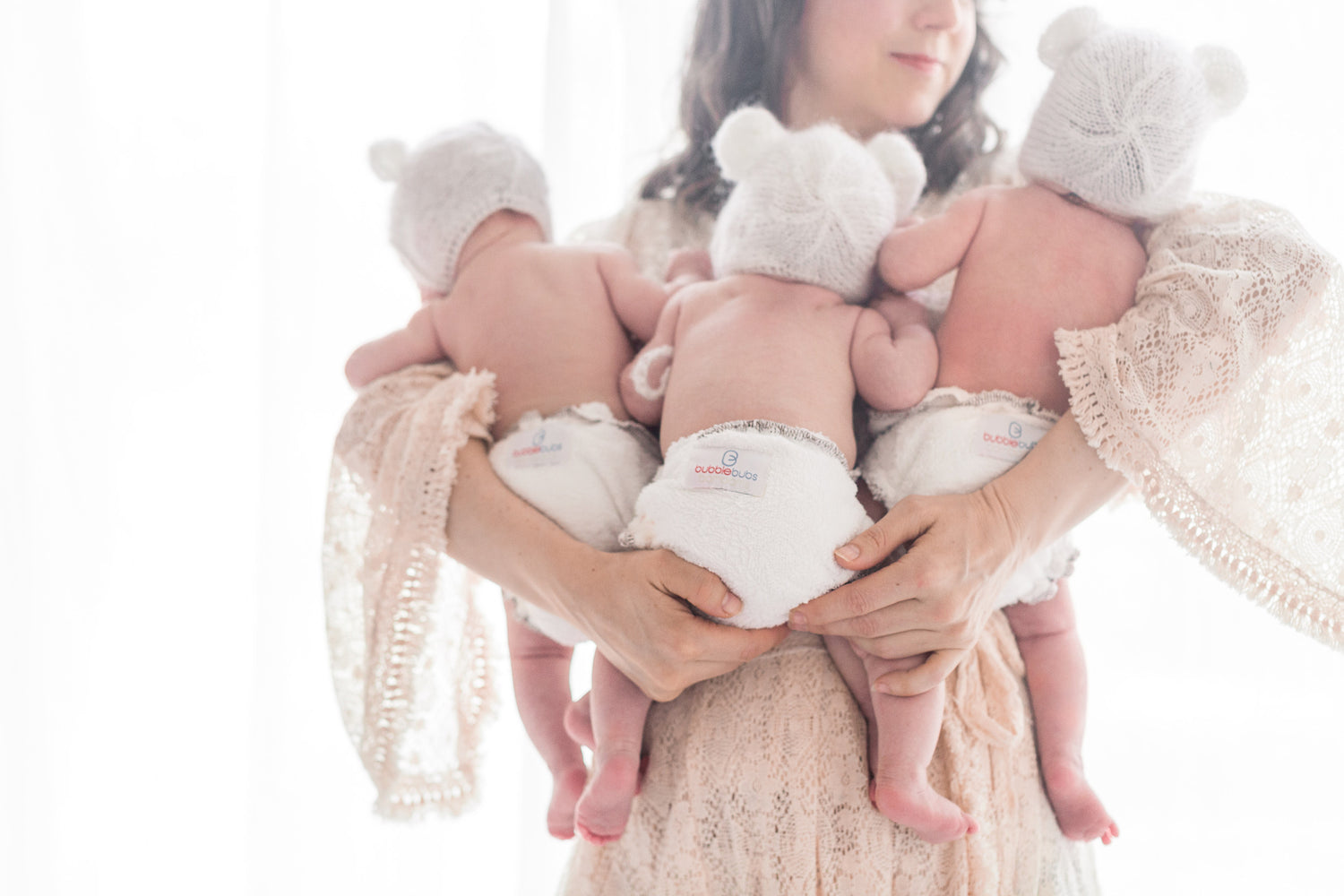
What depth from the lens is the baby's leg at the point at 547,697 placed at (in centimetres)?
108

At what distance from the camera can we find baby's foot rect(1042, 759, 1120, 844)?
0.93 m

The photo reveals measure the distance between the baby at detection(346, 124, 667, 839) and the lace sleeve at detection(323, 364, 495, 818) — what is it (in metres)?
0.04

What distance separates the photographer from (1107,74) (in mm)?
926

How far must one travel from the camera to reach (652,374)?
1.00 meters

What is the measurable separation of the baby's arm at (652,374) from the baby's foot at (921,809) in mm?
418

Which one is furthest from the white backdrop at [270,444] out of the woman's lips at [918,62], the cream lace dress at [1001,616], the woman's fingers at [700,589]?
the woman's fingers at [700,589]

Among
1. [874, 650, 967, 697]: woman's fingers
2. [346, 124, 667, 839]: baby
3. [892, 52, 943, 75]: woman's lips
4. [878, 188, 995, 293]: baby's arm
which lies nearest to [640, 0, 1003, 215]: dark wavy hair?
[892, 52, 943, 75]: woman's lips

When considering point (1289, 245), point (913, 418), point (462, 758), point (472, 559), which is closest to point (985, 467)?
point (913, 418)

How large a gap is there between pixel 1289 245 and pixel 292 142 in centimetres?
136

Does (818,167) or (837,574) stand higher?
(818,167)

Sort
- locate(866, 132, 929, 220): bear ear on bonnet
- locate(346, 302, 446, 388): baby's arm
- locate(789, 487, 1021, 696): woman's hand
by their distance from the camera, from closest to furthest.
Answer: locate(789, 487, 1021, 696): woman's hand, locate(866, 132, 929, 220): bear ear on bonnet, locate(346, 302, 446, 388): baby's arm

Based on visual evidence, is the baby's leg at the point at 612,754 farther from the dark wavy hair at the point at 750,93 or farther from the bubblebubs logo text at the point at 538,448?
the dark wavy hair at the point at 750,93

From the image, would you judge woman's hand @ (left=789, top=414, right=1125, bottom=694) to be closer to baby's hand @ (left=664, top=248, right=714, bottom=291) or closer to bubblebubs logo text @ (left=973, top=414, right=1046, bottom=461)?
bubblebubs logo text @ (left=973, top=414, right=1046, bottom=461)

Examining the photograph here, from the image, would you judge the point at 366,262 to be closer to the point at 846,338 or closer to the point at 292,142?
the point at 292,142
